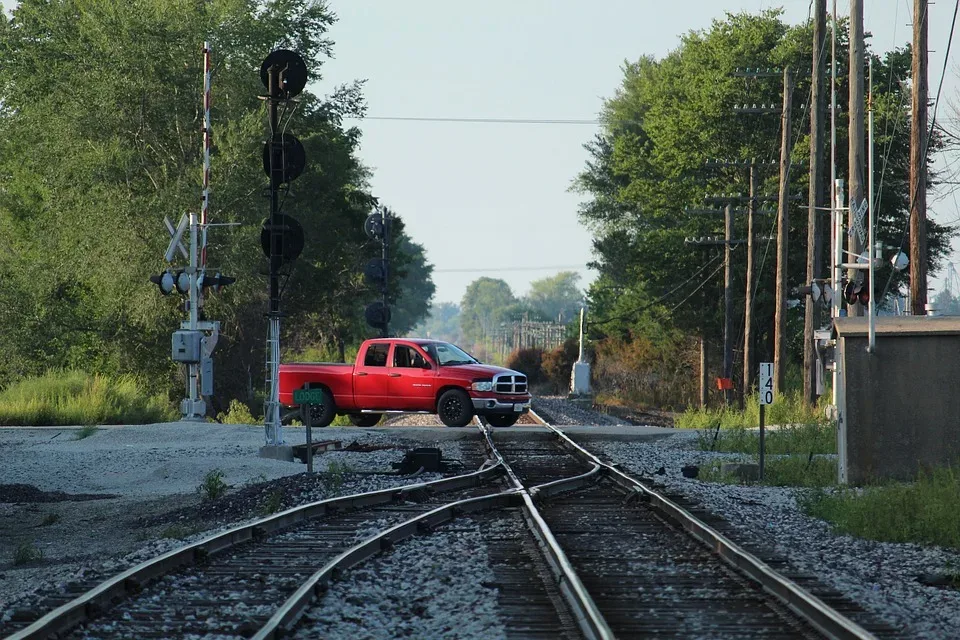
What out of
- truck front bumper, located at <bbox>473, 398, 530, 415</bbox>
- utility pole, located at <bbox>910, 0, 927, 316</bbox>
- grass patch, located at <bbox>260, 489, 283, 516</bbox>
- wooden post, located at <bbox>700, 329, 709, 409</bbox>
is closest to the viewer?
grass patch, located at <bbox>260, 489, 283, 516</bbox>

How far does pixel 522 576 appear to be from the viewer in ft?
32.0

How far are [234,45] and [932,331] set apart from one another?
3657cm

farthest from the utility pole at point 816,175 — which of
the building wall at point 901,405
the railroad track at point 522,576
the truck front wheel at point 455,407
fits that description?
the railroad track at point 522,576

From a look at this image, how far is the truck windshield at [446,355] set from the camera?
28.8 metres

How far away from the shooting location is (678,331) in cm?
6506

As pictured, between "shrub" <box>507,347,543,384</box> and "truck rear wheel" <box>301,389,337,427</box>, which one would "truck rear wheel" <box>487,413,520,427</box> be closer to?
"truck rear wheel" <box>301,389,337,427</box>

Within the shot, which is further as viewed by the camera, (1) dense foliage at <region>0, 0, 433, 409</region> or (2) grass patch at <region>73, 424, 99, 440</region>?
(1) dense foliage at <region>0, 0, 433, 409</region>

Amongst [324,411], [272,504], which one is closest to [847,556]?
[272,504]

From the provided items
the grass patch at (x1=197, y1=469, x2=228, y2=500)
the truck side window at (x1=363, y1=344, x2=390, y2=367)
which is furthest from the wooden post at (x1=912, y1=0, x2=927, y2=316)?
the grass patch at (x1=197, y1=469, x2=228, y2=500)

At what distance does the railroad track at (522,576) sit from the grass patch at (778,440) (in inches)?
332

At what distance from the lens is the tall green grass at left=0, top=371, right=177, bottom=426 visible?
1247 inches

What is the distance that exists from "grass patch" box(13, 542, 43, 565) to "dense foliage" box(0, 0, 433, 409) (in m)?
32.0

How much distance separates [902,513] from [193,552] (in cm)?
665

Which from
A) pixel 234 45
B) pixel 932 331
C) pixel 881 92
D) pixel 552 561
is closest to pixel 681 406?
pixel 881 92
